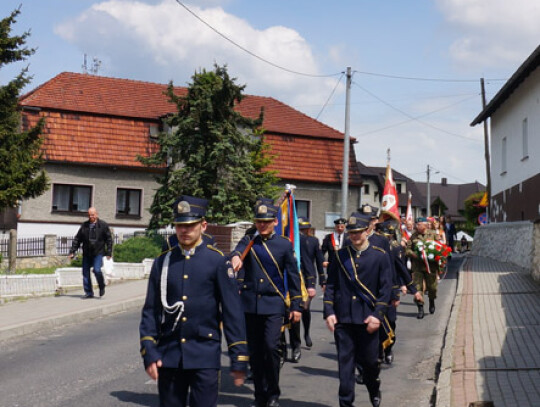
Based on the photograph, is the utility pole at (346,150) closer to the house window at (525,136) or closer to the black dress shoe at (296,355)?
the house window at (525,136)

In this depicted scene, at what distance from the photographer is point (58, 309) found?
14.2m

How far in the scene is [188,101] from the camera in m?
29.4

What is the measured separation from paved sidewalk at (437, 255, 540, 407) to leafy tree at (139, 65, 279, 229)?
13.1m

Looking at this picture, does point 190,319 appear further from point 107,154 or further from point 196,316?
point 107,154

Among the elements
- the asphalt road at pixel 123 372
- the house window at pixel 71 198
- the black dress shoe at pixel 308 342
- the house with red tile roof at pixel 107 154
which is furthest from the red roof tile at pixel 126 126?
the black dress shoe at pixel 308 342

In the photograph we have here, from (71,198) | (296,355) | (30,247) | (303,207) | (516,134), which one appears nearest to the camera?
(296,355)

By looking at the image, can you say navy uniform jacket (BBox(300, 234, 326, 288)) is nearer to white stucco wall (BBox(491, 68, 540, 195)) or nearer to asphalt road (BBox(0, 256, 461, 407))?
asphalt road (BBox(0, 256, 461, 407))

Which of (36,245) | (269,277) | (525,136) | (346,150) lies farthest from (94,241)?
(525,136)

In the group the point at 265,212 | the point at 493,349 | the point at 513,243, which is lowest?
the point at 493,349

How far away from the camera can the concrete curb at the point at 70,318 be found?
11.6 meters

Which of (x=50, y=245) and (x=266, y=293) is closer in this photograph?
(x=266, y=293)

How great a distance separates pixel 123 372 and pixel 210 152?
2108cm

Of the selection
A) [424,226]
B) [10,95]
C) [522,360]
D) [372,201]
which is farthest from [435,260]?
[372,201]

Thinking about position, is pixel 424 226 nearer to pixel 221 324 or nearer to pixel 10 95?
pixel 221 324
